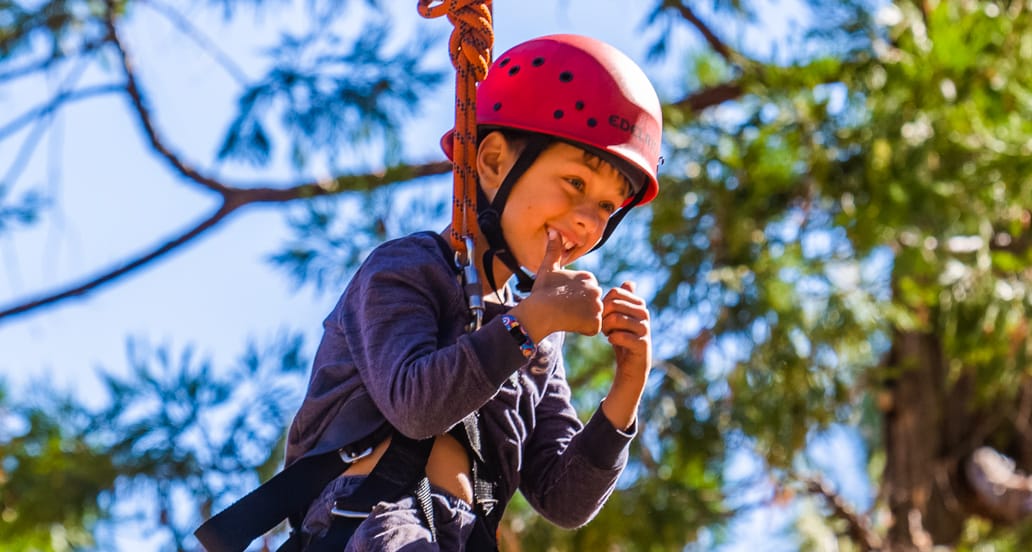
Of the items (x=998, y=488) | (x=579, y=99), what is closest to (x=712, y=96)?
(x=998, y=488)

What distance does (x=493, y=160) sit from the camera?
84.3 inches

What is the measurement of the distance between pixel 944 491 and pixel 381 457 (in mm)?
4594

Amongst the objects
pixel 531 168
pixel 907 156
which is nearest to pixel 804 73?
pixel 907 156

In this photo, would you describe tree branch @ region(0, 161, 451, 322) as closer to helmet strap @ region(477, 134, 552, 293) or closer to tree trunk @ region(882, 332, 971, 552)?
tree trunk @ region(882, 332, 971, 552)

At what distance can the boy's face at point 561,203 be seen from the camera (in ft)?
6.57

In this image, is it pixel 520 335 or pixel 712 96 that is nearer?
pixel 520 335

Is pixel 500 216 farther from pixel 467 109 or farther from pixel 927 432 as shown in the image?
pixel 927 432

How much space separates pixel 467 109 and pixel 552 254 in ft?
0.83

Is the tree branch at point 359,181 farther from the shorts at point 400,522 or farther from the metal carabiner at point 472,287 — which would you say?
the shorts at point 400,522

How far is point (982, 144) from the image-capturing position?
4.82 meters

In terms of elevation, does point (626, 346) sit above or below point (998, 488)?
above

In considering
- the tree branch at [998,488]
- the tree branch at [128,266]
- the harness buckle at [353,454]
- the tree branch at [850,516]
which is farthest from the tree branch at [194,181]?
the harness buckle at [353,454]

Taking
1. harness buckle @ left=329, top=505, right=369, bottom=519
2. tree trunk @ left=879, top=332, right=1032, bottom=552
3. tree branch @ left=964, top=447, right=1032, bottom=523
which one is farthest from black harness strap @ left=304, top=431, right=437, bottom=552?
tree branch @ left=964, top=447, right=1032, bottom=523

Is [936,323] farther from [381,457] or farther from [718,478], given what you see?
[381,457]
